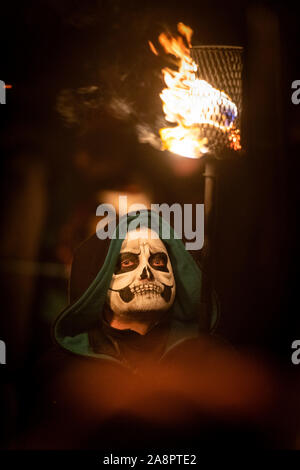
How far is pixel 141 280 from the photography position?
2.31 metres

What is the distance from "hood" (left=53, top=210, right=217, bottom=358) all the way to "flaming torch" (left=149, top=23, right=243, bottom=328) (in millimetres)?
89

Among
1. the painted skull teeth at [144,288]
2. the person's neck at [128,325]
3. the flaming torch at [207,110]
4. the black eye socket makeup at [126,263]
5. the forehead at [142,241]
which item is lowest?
the person's neck at [128,325]

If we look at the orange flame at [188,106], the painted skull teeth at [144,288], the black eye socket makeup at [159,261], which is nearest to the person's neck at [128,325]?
the painted skull teeth at [144,288]

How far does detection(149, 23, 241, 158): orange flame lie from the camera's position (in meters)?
2.45

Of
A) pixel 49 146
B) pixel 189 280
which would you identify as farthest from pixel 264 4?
pixel 189 280

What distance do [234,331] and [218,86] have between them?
1397mm

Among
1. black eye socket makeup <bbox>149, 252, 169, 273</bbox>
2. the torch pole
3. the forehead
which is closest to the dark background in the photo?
the torch pole

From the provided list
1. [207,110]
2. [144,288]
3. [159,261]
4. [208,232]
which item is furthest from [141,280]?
[207,110]

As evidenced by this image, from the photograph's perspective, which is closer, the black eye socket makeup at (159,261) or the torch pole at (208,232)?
the black eye socket makeup at (159,261)

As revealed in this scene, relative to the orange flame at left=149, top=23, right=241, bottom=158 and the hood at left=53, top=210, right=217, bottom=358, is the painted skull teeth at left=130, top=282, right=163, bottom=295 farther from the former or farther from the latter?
the orange flame at left=149, top=23, right=241, bottom=158

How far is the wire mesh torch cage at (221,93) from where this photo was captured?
2446 millimetres

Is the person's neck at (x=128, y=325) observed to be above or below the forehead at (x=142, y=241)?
below

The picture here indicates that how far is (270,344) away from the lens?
8.89ft

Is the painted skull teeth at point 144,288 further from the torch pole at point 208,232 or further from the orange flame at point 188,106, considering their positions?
the orange flame at point 188,106
